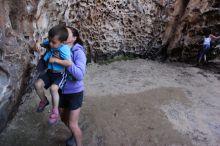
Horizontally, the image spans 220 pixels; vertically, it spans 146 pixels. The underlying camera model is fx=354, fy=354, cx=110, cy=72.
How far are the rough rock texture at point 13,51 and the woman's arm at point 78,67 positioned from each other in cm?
104

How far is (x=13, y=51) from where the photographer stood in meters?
3.93

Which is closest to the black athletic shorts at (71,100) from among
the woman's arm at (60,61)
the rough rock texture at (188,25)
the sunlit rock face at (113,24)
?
the woman's arm at (60,61)

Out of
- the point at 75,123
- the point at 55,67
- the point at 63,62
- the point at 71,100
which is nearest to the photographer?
the point at 63,62

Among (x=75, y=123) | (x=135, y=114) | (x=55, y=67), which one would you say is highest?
(x=55, y=67)

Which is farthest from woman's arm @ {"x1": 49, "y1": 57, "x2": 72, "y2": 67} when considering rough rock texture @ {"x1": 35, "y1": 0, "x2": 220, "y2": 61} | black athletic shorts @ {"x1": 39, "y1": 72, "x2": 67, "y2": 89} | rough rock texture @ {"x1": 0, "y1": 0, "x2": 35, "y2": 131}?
rough rock texture @ {"x1": 35, "y1": 0, "x2": 220, "y2": 61}

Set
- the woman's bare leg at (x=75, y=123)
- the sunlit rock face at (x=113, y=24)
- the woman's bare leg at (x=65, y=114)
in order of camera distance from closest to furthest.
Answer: the woman's bare leg at (x=75, y=123) < the woman's bare leg at (x=65, y=114) < the sunlit rock face at (x=113, y=24)

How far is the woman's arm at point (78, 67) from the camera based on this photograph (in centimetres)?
303

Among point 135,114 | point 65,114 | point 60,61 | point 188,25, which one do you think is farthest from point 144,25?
point 60,61

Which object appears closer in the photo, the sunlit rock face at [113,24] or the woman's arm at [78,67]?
the woman's arm at [78,67]

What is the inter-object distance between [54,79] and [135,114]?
5.88ft

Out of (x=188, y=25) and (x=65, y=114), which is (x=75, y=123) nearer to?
(x=65, y=114)

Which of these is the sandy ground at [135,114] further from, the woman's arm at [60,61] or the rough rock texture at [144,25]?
the woman's arm at [60,61]

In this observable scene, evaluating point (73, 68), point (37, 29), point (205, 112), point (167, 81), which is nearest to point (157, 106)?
point (205, 112)

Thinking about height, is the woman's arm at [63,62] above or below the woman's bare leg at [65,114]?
above
